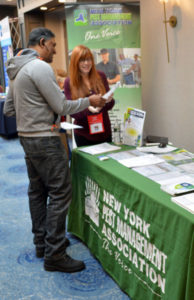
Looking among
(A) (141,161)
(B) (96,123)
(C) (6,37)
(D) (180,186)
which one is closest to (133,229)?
(D) (180,186)

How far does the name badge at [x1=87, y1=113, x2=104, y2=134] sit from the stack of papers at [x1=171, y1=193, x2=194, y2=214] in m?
1.25

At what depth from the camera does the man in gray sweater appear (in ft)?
5.93

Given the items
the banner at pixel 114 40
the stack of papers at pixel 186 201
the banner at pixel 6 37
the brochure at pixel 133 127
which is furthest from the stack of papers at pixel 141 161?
the banner at pixel 6 37

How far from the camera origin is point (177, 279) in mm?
1298

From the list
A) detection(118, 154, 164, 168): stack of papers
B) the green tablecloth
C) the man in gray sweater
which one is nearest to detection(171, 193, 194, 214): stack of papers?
the green tablecloth

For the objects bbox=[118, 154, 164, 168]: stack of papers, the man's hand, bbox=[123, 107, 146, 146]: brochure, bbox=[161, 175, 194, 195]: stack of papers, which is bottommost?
bbox=[161, 175, 194, 195]: stack of papers

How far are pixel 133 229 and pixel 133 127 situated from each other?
2.68 feet

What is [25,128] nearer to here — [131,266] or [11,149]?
[131,266]

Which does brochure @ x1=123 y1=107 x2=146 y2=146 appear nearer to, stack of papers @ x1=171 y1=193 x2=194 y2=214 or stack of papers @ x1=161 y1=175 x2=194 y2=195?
stack of papers @ x1=161 y1=175 x2=194 y2=195

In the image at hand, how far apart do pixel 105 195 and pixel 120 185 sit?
0.73ft

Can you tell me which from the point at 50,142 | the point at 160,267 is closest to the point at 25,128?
the point at 50,142

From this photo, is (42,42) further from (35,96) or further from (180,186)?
(180,186)

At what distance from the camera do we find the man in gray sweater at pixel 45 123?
181cm

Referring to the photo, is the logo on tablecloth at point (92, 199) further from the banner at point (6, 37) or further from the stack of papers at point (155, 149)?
the banner at point (6, 37)
